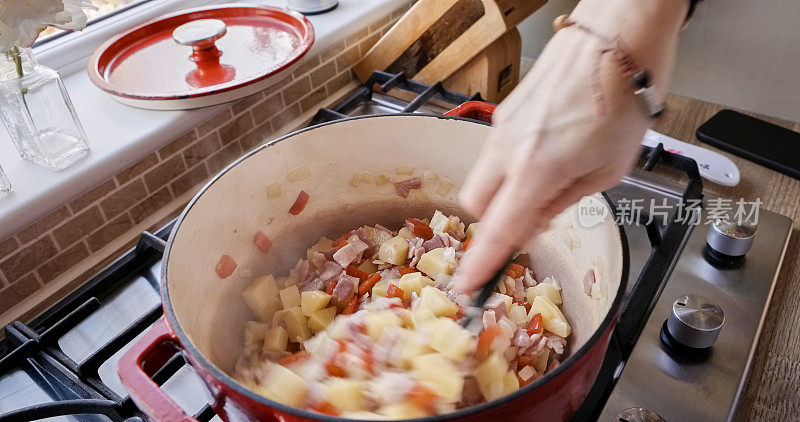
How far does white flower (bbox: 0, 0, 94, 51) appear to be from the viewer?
649mm

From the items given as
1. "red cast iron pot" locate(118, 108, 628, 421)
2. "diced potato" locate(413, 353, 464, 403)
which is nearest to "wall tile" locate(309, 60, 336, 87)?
"red cast iron pot" locate(118, 108, 628, 421)

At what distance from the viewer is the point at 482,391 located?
548 mm

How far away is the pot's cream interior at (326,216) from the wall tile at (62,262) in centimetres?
28

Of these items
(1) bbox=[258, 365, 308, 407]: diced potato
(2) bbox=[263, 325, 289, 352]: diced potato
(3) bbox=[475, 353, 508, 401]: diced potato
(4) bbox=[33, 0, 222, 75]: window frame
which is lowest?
(2) bbox=[263, 325, 289, 352]: diced potato

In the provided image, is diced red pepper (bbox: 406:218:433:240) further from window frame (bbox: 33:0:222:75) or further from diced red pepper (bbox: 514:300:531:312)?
window frame (bbox: 33:0:222:75)

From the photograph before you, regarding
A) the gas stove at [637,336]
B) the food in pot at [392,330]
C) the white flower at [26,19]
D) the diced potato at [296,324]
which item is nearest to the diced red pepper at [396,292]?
the food in pot at [392,330]

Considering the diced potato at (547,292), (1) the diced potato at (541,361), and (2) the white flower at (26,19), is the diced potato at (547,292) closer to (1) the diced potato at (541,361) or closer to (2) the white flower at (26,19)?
(1) the diced potato at (541,361)

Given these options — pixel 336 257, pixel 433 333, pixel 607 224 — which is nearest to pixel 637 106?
pixel 607 224

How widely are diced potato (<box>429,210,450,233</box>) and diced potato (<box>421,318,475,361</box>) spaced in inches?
9.3

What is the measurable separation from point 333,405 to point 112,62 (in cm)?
78

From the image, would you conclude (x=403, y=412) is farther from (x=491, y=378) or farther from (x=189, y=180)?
(x=189, y=180)

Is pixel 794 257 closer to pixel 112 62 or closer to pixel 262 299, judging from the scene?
pixel 262 299

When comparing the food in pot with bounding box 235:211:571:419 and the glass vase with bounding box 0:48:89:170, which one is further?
the glass vase with bounding box 0:48:89:170

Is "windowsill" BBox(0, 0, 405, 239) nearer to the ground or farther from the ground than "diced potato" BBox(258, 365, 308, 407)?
farther from the ground
